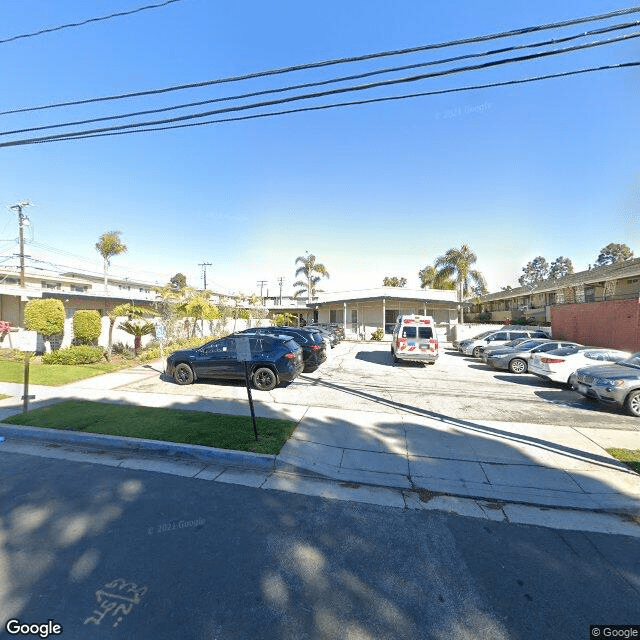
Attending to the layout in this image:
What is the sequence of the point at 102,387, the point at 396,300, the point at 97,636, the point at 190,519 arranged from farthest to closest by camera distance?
the point at 396,300, the point at 102,387, the point at 190,519, the point at 97,636

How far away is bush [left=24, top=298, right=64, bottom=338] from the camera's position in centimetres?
1334

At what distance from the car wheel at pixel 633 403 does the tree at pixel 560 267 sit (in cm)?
8591

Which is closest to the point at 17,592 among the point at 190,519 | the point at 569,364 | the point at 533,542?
the point at 190,519

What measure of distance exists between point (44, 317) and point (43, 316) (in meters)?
0.05

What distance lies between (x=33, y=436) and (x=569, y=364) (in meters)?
13.5

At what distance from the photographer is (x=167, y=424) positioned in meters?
6.15

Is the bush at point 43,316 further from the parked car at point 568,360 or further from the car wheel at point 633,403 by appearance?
the car wheel at point 633,403

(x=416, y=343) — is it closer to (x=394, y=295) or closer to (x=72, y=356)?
(x=394, y=295)

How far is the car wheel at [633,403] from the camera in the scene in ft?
23.6

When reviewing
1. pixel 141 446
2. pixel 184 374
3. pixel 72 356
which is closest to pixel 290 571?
pixel 141 446

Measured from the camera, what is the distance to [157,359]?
14.8 metres

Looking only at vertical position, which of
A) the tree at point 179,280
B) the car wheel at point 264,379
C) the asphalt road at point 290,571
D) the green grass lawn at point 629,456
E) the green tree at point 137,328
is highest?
the tree at point 179,280

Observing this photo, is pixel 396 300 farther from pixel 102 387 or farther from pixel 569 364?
pixel 102 387

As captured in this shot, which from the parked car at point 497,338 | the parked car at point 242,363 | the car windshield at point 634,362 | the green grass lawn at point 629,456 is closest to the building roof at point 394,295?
the parked car at point 497,338
